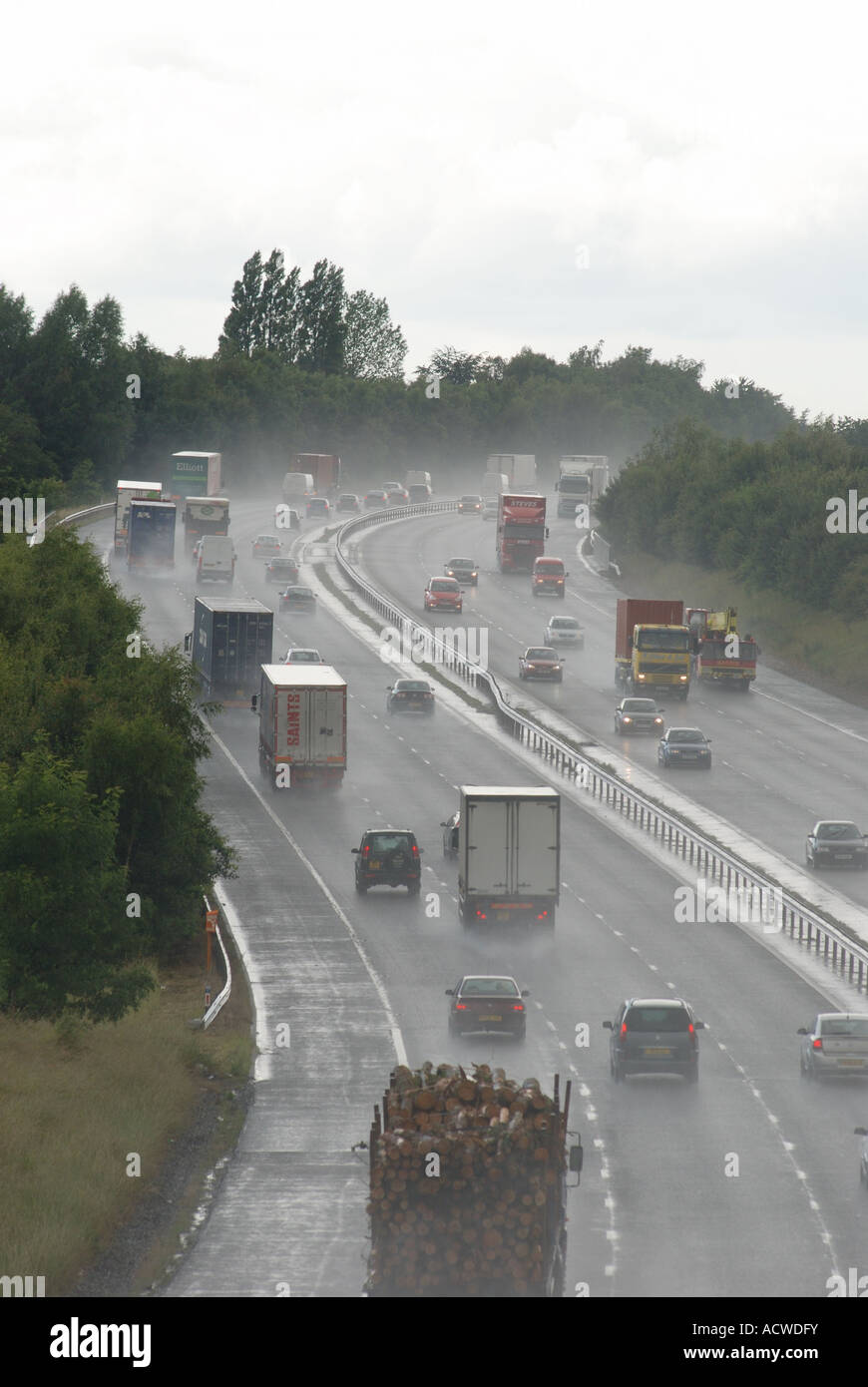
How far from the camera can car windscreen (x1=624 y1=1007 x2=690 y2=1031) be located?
110 feet

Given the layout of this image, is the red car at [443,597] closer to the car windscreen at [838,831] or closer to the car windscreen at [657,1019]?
the car windscreen at [838,831]

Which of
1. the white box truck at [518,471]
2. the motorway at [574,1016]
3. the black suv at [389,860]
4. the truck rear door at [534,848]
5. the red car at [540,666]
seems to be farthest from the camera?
the white box truck at [518,471]

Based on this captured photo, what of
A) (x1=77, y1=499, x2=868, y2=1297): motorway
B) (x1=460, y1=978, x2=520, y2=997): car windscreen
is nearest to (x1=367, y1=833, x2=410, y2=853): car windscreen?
(x1=77, y1=499, x2=868, y2=1297): motorway

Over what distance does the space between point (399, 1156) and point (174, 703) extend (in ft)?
95.7

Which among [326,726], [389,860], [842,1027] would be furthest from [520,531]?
[842,1027]

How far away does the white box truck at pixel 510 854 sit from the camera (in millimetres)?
44438

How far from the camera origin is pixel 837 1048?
1326 inches

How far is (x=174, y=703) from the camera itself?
49469mm

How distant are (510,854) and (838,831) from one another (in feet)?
41.7

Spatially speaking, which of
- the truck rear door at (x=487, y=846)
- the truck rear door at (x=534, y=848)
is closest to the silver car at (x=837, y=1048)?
the truck rear door at (x=534, y=848)

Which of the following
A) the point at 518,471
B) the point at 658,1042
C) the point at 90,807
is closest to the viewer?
the point at 658,1042

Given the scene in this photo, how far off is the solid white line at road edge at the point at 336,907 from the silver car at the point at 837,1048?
24.4 ft

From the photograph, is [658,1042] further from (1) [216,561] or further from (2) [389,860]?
(1) [216,561]

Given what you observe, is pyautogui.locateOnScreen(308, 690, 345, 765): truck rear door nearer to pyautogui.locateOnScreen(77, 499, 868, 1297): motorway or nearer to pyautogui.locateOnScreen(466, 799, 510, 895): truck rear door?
pyautogui.locateOnScreen(77, 499, 868, 1297): motorway
